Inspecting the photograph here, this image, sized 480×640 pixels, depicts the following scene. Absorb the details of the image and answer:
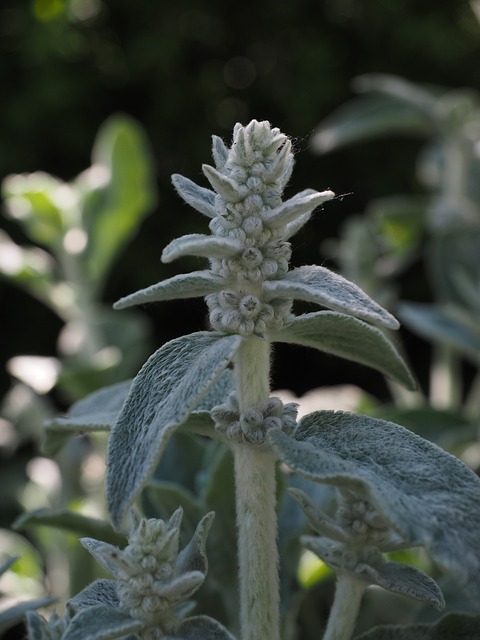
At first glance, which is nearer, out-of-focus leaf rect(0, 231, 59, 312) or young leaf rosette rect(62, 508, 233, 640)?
young leaf rosette rect(62, 508, 233, 640)

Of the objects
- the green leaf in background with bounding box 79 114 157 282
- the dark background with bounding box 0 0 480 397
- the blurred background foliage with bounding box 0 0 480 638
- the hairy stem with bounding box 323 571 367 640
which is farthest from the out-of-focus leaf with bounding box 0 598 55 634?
the dark background with bounding box 0 0 480 397

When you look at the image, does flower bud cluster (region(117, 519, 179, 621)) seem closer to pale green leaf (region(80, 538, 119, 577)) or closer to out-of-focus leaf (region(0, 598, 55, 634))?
pale green leaf (region(80, 538, 119, 577))

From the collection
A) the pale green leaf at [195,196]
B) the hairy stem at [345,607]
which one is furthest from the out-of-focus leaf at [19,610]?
the pale green leaf at [195,196]

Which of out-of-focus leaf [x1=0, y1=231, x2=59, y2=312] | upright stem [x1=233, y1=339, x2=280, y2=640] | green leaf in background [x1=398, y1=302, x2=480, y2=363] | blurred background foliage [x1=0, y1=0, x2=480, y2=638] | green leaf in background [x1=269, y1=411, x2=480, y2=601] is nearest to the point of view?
green leaf in background [x1=269, y1=411, x2=480, y2=601]

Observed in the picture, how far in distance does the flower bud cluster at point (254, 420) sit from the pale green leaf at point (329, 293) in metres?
0.07

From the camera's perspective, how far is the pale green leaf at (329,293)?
49cm

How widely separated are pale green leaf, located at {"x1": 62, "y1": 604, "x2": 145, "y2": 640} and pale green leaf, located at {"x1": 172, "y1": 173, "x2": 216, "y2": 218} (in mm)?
253

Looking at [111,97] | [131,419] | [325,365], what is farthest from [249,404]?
[111,97]

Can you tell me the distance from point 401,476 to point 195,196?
0.22m

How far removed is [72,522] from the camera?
73 cm

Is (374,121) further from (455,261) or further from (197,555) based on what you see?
(197,555)

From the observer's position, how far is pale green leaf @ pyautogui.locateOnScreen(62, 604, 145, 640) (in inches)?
19.7

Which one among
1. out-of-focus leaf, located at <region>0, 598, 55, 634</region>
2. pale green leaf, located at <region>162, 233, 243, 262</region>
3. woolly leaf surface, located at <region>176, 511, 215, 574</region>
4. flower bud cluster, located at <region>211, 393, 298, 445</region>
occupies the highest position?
pale green leaf, located at <region>162, 233, 243, 262</region>

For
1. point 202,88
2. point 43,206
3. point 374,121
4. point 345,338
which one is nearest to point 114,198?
point 43,206
